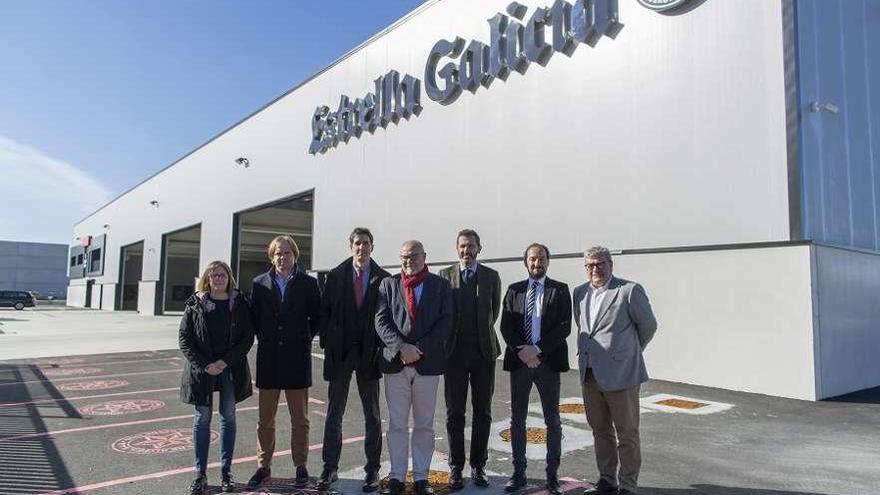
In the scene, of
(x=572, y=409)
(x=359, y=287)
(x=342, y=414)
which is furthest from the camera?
(x=572, y=409)

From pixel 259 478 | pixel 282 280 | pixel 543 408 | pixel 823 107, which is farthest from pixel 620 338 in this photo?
pixel 823 107

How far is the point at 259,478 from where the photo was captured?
4297mm

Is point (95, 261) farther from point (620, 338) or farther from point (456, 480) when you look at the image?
point (620, 338)

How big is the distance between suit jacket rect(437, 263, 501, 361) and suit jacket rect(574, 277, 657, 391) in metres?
0.70

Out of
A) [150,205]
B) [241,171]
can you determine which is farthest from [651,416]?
[150,205]

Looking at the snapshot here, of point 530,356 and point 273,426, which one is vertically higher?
point 530,356

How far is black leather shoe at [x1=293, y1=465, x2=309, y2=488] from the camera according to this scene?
4.34 meters

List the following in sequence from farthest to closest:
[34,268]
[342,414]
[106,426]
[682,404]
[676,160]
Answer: [34,268], [676,160], [682,404], [106,426], [342,414]

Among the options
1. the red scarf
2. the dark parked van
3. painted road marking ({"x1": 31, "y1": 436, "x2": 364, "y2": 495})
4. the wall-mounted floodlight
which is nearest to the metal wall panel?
the wall-mounted floodlight

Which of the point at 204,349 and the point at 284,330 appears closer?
the point at 204,349

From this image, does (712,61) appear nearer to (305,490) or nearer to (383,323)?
(383,323)

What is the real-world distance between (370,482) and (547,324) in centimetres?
177

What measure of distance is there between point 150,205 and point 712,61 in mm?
37668

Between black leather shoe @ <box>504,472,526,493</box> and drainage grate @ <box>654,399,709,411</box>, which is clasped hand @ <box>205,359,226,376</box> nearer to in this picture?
black leather shoe @ <box>504,472,526,493</box>
